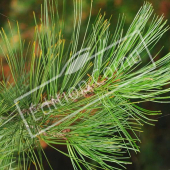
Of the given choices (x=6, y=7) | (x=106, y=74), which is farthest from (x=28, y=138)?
(x=6, y=7)

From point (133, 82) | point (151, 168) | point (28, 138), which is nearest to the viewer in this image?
point (133, 82)

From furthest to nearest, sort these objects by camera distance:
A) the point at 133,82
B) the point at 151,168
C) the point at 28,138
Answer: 1. the point at 151,168
2. the point at 28,138
3. the point at 133,82

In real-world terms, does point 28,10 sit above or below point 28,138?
above

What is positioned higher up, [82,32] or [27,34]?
[27,34]

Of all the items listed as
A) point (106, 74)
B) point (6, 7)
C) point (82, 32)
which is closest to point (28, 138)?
point (106, 74)

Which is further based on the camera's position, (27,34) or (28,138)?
(27,34)

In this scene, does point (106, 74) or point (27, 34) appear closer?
point (106, 74)

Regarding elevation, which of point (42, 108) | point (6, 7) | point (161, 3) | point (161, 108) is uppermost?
point (6, 7)

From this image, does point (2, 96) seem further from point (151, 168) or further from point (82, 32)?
point (151, 168)

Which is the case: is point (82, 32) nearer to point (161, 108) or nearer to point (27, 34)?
point (27, 34)
